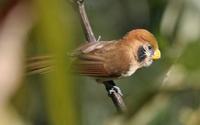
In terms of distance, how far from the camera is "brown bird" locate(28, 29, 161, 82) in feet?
8.65

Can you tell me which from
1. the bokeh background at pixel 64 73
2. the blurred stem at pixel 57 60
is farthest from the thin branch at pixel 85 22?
the blurred stem at pixel 57 60

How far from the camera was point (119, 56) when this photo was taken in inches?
116

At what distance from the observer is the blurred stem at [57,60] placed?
0.37 metres

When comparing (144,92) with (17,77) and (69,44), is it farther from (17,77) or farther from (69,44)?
(69,44)

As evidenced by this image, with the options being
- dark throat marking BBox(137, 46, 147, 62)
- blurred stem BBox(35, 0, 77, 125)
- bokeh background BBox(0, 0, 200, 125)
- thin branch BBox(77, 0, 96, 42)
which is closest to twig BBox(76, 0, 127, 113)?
thin branch BBox(77, 0, 96, 42)

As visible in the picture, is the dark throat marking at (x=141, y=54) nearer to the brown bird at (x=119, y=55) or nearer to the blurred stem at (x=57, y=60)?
the brown bird at (x=119, y=55)

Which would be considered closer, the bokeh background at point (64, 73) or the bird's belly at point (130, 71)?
the bokeh background at point (64, 73)

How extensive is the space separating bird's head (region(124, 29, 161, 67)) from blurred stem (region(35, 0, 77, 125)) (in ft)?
6.89

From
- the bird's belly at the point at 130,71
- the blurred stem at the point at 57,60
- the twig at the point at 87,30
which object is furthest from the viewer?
the bird's belly at the point at 130,71

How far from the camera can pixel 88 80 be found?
337cm

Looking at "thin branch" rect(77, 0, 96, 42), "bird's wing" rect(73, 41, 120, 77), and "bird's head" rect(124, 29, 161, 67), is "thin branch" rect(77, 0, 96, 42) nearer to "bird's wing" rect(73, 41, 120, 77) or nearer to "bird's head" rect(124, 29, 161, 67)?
"bird's wing" rect(73, 41, 120, 77)

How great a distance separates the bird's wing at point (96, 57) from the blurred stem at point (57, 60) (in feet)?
7.13

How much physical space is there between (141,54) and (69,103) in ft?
8.21

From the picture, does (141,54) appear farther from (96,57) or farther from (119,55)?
(96,57)
